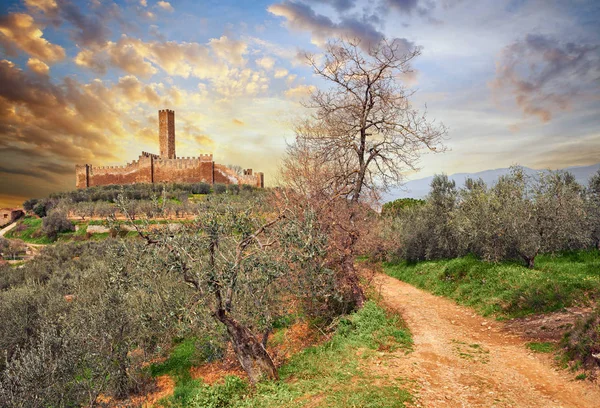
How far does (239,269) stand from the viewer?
7.79 meters

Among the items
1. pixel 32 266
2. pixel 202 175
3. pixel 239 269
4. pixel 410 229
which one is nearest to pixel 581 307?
pixel 239 269

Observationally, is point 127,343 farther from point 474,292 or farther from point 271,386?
point 474,292

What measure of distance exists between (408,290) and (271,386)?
12.2 meters

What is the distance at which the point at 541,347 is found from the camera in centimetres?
910

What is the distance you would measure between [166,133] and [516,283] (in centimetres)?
8455

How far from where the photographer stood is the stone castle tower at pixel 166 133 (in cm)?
8388

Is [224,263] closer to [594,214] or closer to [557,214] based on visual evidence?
[557,214]

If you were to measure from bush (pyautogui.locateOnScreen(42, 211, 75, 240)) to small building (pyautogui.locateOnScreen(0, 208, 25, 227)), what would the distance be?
19207mm

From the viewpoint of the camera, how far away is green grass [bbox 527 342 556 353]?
8.92m

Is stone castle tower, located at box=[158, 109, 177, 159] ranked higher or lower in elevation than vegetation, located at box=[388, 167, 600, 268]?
higher

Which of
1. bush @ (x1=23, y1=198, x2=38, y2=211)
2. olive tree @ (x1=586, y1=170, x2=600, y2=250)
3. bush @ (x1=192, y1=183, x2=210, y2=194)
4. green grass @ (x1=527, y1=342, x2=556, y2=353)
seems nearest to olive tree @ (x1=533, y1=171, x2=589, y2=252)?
olive tree @ (x1=586, y1=170, x2=600, y2=250)

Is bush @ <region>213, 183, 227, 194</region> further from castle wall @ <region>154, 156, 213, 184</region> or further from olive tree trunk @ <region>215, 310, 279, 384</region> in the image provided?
olive tree trunk @ <region>215, 310, 279, 384</region>

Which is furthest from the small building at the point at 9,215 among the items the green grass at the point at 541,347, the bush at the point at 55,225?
the green grass at the point at 541,347

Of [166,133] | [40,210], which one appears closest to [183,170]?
[166,133]
